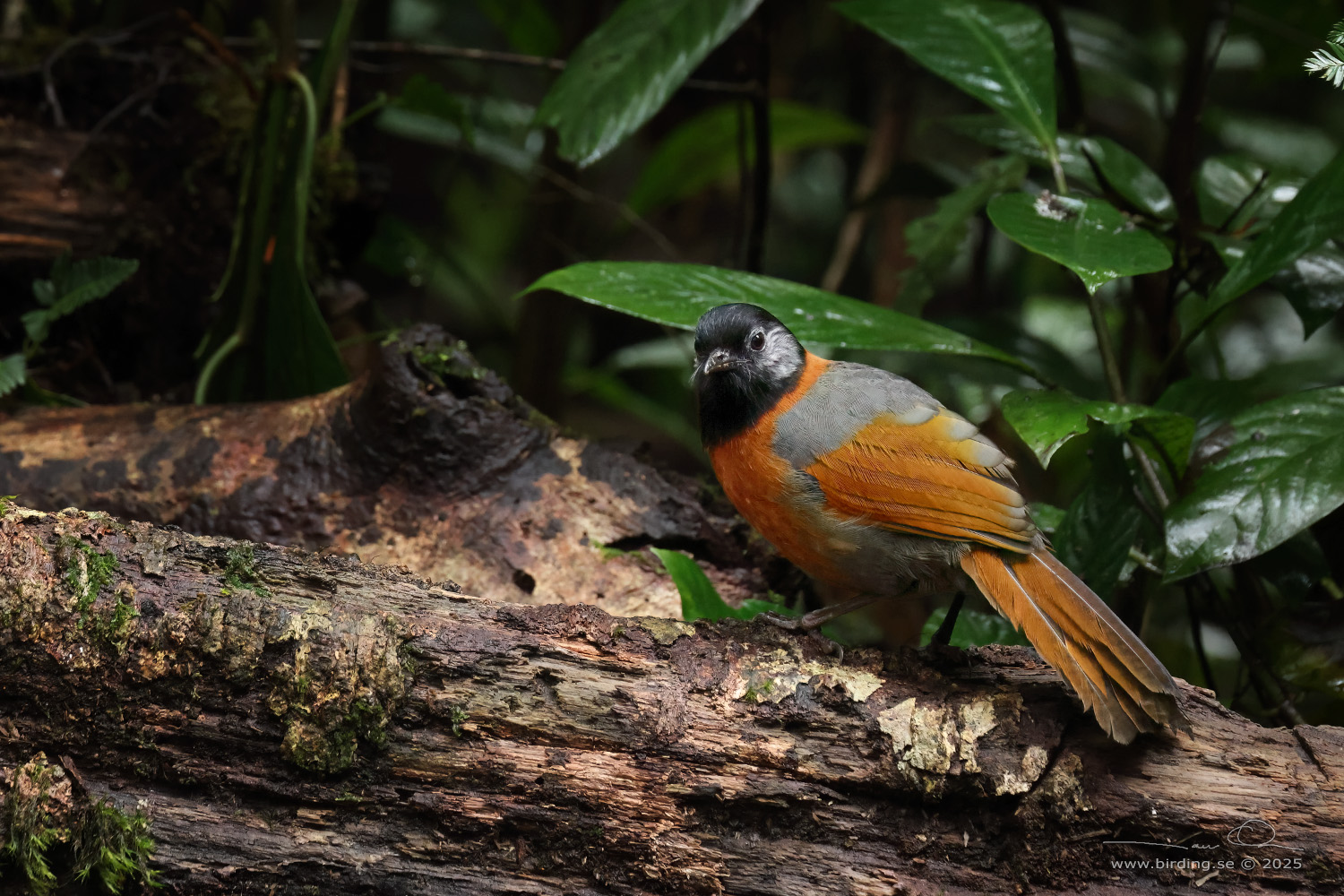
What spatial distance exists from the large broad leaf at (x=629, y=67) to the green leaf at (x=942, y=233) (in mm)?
987

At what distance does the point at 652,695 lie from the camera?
76.0 inches

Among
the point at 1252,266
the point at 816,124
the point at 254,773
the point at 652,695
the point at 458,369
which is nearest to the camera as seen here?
the point at 254,773

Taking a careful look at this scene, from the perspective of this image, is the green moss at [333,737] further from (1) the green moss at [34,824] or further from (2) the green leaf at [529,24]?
(2) the green leaf at [529,24]

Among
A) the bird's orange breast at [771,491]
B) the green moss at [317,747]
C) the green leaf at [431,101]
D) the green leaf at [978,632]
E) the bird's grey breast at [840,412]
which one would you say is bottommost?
the green leaf at [978,632]

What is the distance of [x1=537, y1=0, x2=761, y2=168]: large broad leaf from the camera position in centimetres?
333

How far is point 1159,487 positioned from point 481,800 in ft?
6.36

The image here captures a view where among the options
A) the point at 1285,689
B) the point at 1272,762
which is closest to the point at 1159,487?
the point at 1285,689

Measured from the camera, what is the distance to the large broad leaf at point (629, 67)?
10.9 feet

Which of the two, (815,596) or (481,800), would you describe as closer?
(481,800)

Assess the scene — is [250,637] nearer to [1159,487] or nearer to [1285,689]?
[1159,487]

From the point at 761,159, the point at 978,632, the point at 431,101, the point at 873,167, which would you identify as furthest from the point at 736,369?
the point at 873,167

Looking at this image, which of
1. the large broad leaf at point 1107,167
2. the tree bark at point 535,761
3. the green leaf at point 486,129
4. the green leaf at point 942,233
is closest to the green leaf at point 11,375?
the tree bark at point 535,761

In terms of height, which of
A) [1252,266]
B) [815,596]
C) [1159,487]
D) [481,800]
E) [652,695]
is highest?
[1252,266]
